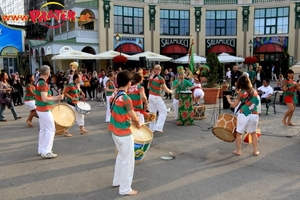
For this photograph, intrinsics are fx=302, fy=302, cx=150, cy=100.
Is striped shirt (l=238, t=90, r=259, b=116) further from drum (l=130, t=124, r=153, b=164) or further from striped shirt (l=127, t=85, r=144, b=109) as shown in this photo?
striped shirt (l=127, t=85, r=144, b=109)

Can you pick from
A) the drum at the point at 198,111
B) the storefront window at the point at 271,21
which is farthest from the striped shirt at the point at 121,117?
the storefront window at the point at 271,21

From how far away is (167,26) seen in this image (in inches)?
1286

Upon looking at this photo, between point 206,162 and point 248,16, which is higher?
A: point 248,16

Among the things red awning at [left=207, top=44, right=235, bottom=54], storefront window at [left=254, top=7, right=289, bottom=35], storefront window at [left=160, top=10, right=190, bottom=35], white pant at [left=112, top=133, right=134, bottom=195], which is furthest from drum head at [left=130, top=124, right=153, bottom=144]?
storefront window at [left=254, top=7, right=289, bottom=35]

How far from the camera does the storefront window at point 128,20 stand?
30.7 m

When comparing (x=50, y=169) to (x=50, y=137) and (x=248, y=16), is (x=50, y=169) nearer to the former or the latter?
(x=50, y=137)

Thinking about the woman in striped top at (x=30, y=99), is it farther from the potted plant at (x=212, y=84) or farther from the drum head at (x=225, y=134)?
the potted plant at (x=212, y=84)

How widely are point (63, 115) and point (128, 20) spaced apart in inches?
996

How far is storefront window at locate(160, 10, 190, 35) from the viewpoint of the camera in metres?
32.5

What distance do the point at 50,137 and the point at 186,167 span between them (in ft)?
9.39

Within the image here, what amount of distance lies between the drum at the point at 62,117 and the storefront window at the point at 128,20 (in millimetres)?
24323

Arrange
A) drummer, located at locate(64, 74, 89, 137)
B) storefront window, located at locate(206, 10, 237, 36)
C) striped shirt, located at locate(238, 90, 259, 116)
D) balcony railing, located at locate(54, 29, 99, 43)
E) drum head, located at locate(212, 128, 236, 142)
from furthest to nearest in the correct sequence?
storefront window, located at locate(206, 10, 237, 36) → balcony railing, located at locate(54, 29, 99, 43) → drummer, located at locate(64, 74, 89, 137) → drum head, located at locate(212, 128, 236, 142) → striped shirt, located at locate(238, 90, 259, 116)

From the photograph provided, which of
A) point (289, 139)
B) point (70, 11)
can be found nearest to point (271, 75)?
point (70, 11)

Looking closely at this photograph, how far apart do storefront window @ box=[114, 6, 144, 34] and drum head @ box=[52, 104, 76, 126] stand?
957 inches
